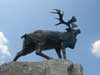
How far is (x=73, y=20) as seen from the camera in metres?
20.5

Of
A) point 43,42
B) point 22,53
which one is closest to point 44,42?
point 43,42

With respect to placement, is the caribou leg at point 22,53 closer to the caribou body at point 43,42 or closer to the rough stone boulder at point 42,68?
the caribou body at point 43,42

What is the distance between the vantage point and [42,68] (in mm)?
18672

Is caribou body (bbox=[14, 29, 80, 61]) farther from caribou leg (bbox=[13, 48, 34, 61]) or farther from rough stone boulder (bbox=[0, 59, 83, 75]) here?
rough stone boulder (bbox=[0, 59, 83, 75])

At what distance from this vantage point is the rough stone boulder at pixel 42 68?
18.6m

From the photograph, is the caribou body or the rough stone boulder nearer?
the rough stone boulder

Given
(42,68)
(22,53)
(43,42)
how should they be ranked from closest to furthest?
1. (42,68)
2. (43,42)
3. (22,53)

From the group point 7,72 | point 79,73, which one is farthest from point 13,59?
point 79,73

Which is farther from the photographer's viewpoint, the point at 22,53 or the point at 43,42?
the point at 22,53

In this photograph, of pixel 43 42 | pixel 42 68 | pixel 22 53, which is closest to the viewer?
pixel 42 68

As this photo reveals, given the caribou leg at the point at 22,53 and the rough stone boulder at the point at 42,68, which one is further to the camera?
the caribou leg at the point at 22,53

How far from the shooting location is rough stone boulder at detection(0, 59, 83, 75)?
1861 centimetres

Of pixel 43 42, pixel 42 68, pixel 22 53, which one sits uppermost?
pixel 43 42

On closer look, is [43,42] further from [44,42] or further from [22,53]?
[22,53]
